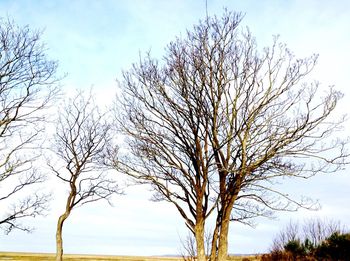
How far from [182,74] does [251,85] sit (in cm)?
247

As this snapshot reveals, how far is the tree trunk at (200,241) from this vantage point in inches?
549

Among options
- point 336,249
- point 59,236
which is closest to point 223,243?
point 336,249

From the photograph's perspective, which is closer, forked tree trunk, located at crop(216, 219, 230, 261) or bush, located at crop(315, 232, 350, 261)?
forked tree trunk, located at crop(216, 219, 230, 261)

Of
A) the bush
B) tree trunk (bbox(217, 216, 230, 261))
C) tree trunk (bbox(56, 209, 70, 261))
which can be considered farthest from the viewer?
tree trunk (bbox(56, 209, 70, 261))

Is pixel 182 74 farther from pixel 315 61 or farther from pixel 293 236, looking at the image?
pixel 293 236

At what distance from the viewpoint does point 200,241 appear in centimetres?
1420

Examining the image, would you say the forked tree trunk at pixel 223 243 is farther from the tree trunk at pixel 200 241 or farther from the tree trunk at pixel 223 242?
the tree trunk at pixel 200 241

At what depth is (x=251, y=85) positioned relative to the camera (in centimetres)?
1475

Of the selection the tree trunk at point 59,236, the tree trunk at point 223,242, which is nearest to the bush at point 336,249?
the tree trunk at point 223,242

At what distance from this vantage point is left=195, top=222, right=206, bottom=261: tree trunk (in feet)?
45.8

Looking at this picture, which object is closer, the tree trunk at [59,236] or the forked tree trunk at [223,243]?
the forked tree trunk at [223,243]

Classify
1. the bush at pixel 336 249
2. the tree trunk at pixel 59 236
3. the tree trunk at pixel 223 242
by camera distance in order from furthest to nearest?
the tree trunk at pixel 59 236
the bush at pixel 336 249
the tree trunk at pixel 223 242

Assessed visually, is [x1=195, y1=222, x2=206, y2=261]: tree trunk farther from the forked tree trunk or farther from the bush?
the bush

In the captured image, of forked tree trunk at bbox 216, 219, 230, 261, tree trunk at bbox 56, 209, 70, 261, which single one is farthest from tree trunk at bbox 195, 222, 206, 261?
tree trunk at bbox 56, 209, 70, 261
